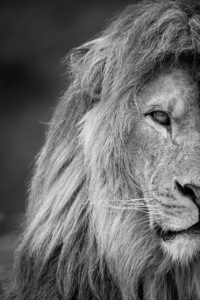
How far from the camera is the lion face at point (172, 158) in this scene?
4.03 m

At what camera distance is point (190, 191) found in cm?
401

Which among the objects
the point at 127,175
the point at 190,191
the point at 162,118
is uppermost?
the point at 162,118

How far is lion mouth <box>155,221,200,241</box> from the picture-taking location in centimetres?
402

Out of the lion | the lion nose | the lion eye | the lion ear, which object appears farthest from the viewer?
the lion ear

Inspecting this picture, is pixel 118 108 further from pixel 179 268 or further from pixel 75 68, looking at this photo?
pixel 179 268

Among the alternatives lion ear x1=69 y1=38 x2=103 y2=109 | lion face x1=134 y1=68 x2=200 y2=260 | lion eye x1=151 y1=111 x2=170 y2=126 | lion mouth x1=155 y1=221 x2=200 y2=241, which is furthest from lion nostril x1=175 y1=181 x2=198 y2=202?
lion ear x1=69 y1=38 x2=103 y2=109

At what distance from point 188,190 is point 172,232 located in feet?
0.92

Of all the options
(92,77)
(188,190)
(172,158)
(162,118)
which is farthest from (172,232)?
(92,77)

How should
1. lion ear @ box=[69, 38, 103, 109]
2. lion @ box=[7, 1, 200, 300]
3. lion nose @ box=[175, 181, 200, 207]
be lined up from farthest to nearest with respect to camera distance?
lion ear @ box=[69, 38, 103, 109] → lion @ box=[7, 1, 200, 300] → lion nose @ box=[175, 181, 200, 207]

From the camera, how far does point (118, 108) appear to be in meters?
4.57

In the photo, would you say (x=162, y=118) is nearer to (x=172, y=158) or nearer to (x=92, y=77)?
(x=172, y=158)

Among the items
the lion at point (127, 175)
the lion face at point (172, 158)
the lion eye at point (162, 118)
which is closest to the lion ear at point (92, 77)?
the lion at point (127, 175)

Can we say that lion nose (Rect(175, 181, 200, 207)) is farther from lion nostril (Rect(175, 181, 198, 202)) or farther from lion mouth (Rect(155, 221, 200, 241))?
lion mouth (Rect(155, 221, 200, 241))

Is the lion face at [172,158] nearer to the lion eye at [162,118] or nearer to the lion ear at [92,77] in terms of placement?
the lion eye at [162,118]
